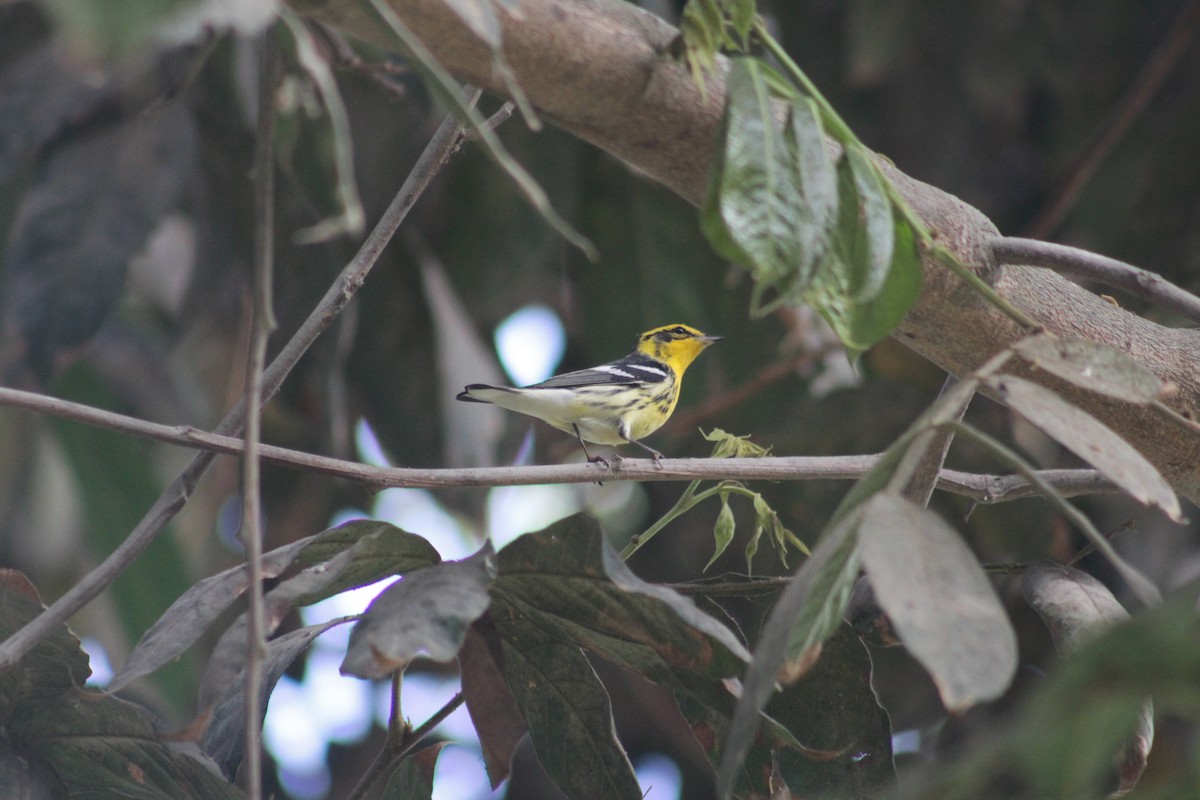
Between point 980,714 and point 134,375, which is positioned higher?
point 134,375

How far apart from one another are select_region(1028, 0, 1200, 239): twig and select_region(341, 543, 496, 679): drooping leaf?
13.2 feet

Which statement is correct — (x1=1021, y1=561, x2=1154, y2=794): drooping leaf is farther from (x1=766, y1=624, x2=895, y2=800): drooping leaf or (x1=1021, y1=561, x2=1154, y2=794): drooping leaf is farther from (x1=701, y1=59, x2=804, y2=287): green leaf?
(x1=701, y1=59, x2=804, y2=287): green leaf

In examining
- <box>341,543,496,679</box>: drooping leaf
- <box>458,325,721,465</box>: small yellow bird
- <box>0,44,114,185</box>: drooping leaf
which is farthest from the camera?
<box>458,325,721,465</box>: small yellow bird

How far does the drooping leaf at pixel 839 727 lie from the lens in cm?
170

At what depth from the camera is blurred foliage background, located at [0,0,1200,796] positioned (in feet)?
12.6

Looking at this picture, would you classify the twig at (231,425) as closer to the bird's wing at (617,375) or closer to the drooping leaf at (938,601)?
the drooping leaf at (938,601)

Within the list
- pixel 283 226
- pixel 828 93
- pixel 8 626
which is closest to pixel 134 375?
pixel 283 226

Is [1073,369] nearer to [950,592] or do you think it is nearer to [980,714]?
[950,592]

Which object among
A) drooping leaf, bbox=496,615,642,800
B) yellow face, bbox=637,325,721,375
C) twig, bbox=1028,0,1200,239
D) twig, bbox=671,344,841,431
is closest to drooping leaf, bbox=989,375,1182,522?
drooping leaf, bbox=496,615,642,800

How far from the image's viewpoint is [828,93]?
17.2 feet

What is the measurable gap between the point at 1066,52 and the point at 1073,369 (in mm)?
4311

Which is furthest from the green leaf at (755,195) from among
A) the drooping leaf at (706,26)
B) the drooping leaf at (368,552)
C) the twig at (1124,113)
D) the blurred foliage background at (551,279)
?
the twig at (1124,113)

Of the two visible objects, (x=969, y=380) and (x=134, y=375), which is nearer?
(x=969, y=380)

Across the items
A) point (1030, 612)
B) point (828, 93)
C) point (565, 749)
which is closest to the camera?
point (565, 749)
